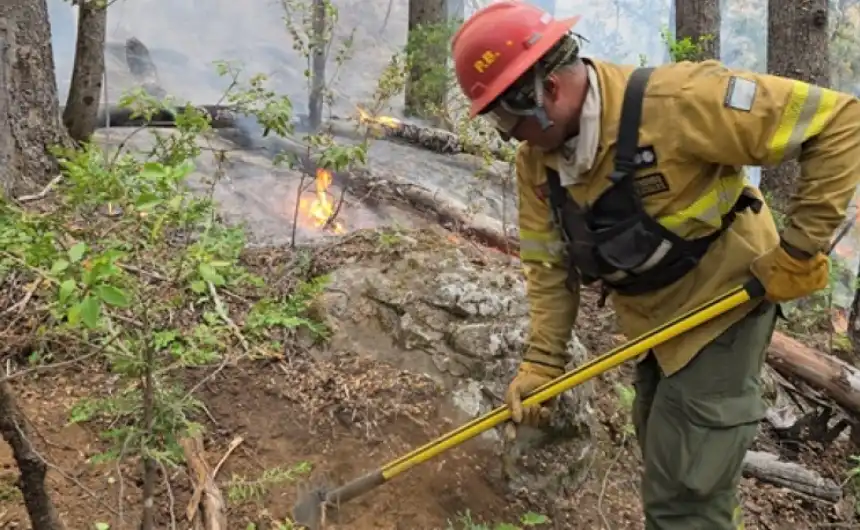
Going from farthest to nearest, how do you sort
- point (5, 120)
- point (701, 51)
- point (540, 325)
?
point (701, 51)
point (5, 120)
point (540, 325)

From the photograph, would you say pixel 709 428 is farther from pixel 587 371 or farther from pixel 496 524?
pixel 496 524

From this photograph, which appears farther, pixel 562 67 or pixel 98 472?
pixel 98 472

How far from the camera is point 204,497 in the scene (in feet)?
9.45

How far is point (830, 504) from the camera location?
421cm

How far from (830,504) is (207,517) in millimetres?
3320

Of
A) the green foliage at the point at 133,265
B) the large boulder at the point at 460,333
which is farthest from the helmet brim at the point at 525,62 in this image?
the large boulder at the point at 460,333

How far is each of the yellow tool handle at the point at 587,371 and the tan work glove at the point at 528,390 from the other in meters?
0.03

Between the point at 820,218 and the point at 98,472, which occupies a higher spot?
the point at 820,218

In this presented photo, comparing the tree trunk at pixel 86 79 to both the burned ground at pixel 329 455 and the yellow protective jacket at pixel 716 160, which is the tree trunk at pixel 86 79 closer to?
the burned ground at pixel 329 455

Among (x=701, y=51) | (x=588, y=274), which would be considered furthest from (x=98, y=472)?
(x=701, y=51)

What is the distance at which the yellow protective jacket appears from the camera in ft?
7.77

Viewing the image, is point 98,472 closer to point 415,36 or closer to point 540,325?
point 540,325

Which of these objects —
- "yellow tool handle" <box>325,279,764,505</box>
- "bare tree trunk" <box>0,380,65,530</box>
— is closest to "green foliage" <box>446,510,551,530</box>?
"yellow tool handle" <box>325,279,764,505</box>

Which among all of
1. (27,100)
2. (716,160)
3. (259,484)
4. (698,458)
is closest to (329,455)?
(259,484)
